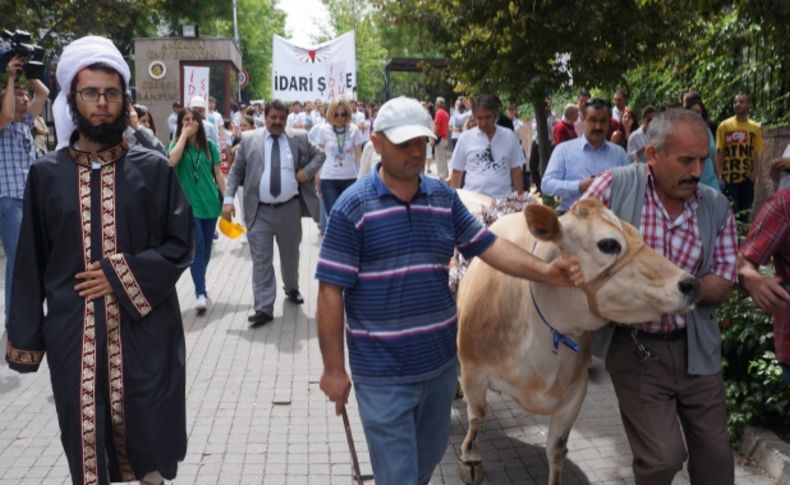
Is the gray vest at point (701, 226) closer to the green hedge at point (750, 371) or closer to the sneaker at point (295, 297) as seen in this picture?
the green hedge at point (750, 371)

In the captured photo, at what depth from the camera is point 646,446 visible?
335cm

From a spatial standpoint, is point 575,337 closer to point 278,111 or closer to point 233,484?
point 233,484

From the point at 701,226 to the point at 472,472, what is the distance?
6.43 feet

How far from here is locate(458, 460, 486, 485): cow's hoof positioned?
4477mm

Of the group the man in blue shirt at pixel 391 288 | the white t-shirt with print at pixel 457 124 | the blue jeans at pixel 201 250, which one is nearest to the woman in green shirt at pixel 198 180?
the blue jeans at pixel 201 250

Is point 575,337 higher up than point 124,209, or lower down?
lower down

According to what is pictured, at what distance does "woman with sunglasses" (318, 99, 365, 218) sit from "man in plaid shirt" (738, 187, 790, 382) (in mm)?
7379

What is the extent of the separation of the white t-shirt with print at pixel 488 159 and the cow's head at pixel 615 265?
12.9 ft

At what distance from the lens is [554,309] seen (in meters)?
3.44

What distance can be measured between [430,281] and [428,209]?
28 centimetres

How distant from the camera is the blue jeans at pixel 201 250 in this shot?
26.6ft

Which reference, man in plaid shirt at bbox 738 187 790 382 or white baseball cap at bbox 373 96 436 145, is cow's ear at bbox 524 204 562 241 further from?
man in plaid shirt at bbox 738 187 790 382

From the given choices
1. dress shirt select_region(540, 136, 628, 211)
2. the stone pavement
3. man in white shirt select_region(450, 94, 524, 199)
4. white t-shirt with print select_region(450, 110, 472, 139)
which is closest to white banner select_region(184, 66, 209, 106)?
white t-shirt with print select_region(450, 110, 472, 139)

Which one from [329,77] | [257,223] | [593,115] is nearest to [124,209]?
[593,115]
